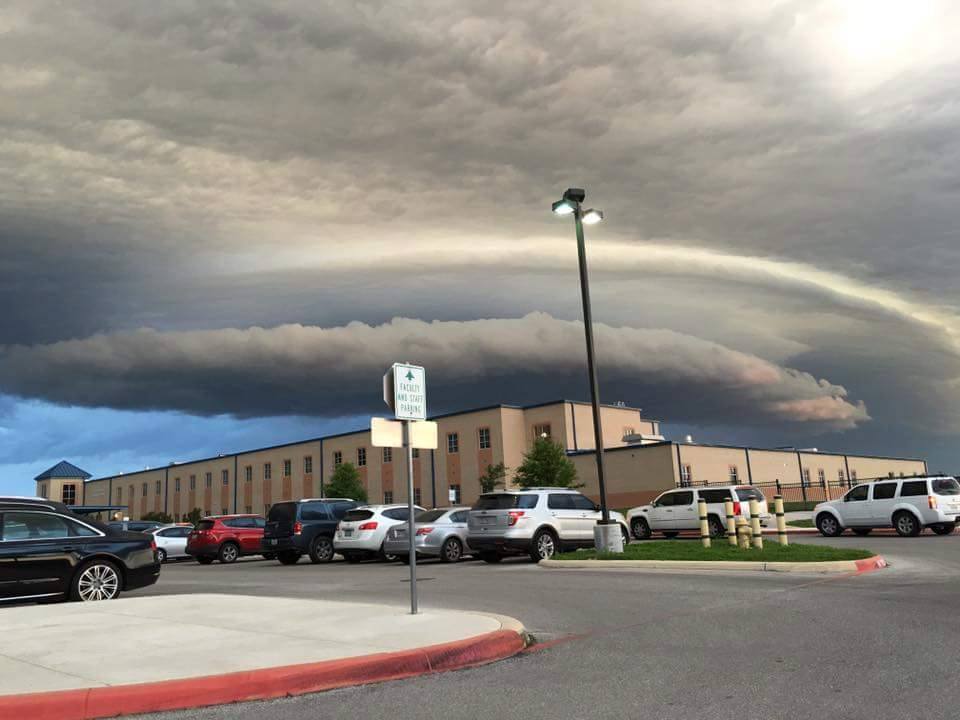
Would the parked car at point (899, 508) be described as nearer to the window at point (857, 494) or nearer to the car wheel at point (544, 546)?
the window at point (857, 494)

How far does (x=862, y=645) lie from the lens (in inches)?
306

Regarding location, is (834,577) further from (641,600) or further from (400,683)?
(400,683)

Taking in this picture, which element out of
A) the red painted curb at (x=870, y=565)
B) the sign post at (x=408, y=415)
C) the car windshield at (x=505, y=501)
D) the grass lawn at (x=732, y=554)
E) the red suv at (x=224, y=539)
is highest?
the sign post at (x=408, y=415)

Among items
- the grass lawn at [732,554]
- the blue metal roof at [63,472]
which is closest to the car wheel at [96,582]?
the grass lawn at [732,554]

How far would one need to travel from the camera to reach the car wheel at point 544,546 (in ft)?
65.3

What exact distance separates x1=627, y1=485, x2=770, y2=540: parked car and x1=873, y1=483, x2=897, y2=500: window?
3.47 m

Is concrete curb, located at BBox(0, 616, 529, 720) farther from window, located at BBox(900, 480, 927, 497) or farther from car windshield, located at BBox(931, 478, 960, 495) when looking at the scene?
car windshield, located at BBox(931, 478, 960, 495)

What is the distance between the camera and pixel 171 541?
104 feet

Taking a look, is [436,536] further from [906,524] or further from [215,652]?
[215,652]

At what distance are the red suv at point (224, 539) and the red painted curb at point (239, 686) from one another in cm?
2249

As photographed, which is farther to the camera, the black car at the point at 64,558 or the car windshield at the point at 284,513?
the car windshield at the point at 284,513

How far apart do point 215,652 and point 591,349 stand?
49.3 feet

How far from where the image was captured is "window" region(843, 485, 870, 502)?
86.3 ft

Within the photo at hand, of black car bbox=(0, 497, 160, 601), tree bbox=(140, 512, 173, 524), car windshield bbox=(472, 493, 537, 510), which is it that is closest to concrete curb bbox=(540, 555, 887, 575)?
car windshield bbox=(472, 493, 537, 510)
